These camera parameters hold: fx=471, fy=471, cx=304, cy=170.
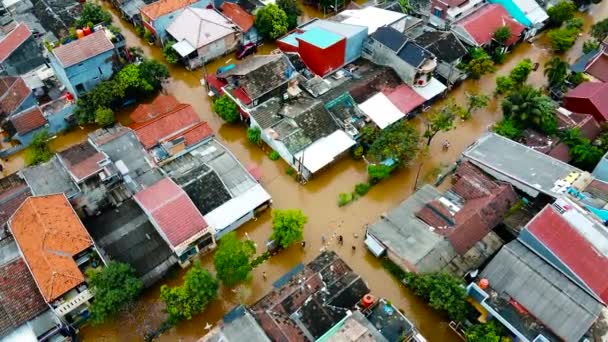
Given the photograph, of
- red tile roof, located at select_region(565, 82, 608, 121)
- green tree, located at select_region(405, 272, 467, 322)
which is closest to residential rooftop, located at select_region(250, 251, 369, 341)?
green tree, located at select_region(405, 272, 467, 322)

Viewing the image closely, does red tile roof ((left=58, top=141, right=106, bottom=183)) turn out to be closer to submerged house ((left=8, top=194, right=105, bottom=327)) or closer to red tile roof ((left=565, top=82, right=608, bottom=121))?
submerged house ((left=8, top=194, right=105, bottom=327))

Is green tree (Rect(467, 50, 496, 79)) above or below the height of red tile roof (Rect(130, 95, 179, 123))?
below

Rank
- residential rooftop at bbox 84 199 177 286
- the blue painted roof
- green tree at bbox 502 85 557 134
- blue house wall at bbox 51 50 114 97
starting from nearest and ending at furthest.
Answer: residential rooftop at bbox 84 199 177 286, green tree at bbox 502 85 557 134, blue house wall at bbox 51 50 114 97, the blue painted roof

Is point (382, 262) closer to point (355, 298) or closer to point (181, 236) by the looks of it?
point (355, 298)

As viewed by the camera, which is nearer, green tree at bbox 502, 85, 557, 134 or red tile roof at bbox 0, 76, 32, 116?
green tree at bbox 502, 85, 557, 134

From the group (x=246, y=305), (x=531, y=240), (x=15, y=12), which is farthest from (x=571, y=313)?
(x=15, y=12)

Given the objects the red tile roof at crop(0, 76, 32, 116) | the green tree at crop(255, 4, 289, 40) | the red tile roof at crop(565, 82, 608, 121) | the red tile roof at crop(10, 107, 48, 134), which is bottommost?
the red tile roof at crop(565, 82, 608, 121)

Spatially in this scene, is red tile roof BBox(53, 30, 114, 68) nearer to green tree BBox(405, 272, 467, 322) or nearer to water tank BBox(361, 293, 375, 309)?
water tank BBox(361, 293, 375, 309)

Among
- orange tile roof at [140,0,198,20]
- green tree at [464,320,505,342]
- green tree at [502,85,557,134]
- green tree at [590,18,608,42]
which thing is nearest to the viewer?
green tree at [464,320,505,342]
